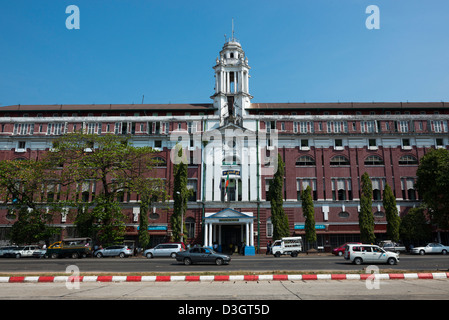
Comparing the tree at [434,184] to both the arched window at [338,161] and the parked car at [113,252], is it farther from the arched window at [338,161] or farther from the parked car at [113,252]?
the parked car at [113,252]

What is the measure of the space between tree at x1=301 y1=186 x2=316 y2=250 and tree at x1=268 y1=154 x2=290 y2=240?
2.77m

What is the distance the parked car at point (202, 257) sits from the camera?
84.8 ft

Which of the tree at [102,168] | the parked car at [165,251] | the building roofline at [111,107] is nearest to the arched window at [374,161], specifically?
the building roofline at [111,107]

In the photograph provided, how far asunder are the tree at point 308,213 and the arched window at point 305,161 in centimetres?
593

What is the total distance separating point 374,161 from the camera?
50844mm

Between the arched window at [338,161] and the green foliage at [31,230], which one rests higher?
the arched window at [338,161]

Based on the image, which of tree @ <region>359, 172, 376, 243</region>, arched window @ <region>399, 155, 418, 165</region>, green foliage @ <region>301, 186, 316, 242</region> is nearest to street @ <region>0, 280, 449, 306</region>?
green foliage @ <region>301, 186, 316, 242</region>

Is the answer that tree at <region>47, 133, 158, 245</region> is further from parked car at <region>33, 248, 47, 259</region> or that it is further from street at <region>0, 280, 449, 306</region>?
street at <region>0, 280, 449, 306</region>

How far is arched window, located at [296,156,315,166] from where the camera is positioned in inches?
2000

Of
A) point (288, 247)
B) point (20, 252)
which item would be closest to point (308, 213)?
point (288, 247)

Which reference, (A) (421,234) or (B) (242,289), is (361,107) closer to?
(A) (421,234)

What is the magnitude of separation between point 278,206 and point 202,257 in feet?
69.9

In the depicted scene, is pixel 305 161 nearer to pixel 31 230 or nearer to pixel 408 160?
pixel 408 160

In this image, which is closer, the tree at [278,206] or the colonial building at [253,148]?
the tree at [278,206]
